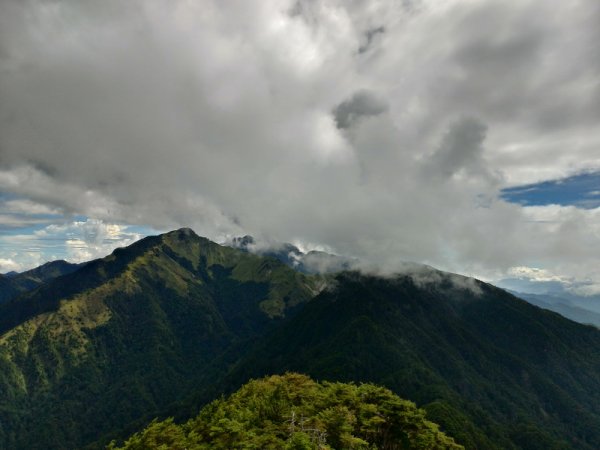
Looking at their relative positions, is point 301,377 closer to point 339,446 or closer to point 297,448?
point 339,446

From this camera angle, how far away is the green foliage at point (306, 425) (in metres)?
65.8

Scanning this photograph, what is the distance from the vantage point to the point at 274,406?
88438 millimetres

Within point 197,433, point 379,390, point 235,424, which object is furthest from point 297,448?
point 379,390

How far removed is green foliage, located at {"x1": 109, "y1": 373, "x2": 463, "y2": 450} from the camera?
6575cm

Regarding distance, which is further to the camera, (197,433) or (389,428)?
(389,428)

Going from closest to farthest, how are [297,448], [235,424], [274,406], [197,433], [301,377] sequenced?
[297,448], [235,424], [197,433], [274,406], [301,377]

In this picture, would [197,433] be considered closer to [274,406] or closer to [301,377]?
[274,406]

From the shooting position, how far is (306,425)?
247 ft

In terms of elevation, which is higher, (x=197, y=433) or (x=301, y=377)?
(x=301, y=377)

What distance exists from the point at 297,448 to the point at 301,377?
59.4 meters

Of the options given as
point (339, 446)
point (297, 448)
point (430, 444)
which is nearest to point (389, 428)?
point (430, 444)

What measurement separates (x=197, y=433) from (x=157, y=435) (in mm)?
8798

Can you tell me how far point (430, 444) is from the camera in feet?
257

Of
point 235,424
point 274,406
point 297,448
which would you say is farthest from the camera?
point 274,406
